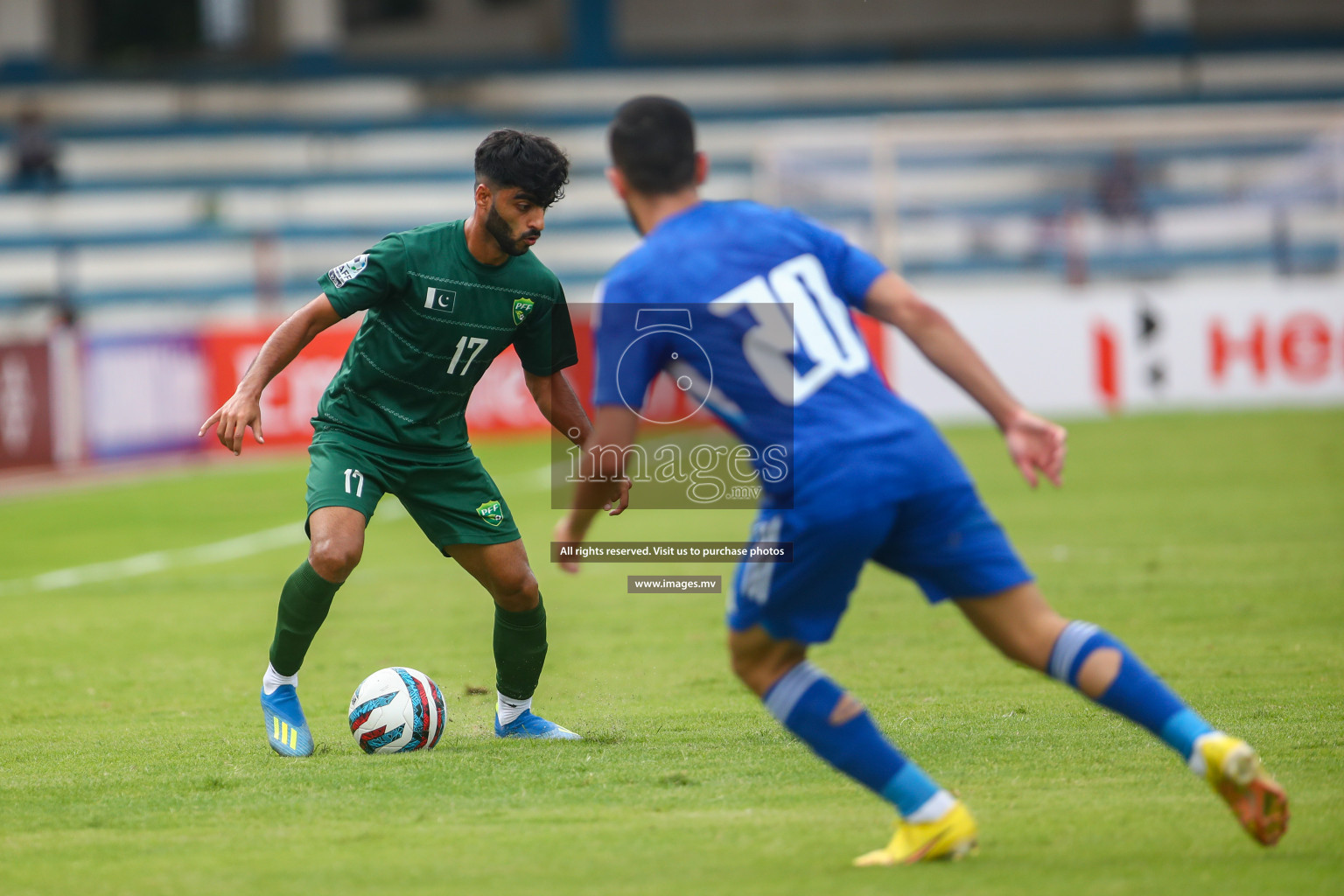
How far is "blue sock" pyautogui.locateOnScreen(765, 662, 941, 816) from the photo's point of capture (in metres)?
3.76

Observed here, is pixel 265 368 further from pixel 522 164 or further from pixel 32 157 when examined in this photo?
pixel 32 157

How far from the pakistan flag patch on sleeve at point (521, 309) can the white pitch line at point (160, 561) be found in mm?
5257

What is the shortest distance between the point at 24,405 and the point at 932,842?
14.5 m

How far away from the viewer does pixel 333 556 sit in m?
5.24

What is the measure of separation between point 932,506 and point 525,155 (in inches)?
81.3

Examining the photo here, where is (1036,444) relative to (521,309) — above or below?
below

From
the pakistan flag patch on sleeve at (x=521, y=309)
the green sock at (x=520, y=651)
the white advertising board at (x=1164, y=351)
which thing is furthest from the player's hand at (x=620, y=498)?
the white advertising board at (x=1164, y=351)

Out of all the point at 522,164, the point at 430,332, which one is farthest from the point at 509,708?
the point at 522,164

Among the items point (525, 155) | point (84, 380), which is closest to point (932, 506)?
point (525, 155)

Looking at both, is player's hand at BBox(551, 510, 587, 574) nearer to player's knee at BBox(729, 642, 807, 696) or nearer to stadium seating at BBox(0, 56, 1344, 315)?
player's knee at BBox(729, 642, 807, 696)

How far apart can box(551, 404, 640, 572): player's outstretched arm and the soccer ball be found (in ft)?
4.49

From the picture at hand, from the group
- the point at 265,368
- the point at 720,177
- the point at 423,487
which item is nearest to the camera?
the point at 265,368

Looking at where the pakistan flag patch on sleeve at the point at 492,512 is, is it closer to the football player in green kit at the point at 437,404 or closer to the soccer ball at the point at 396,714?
the football player in green kit at the point at 437,404

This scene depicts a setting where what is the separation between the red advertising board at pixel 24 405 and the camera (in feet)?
52.4
